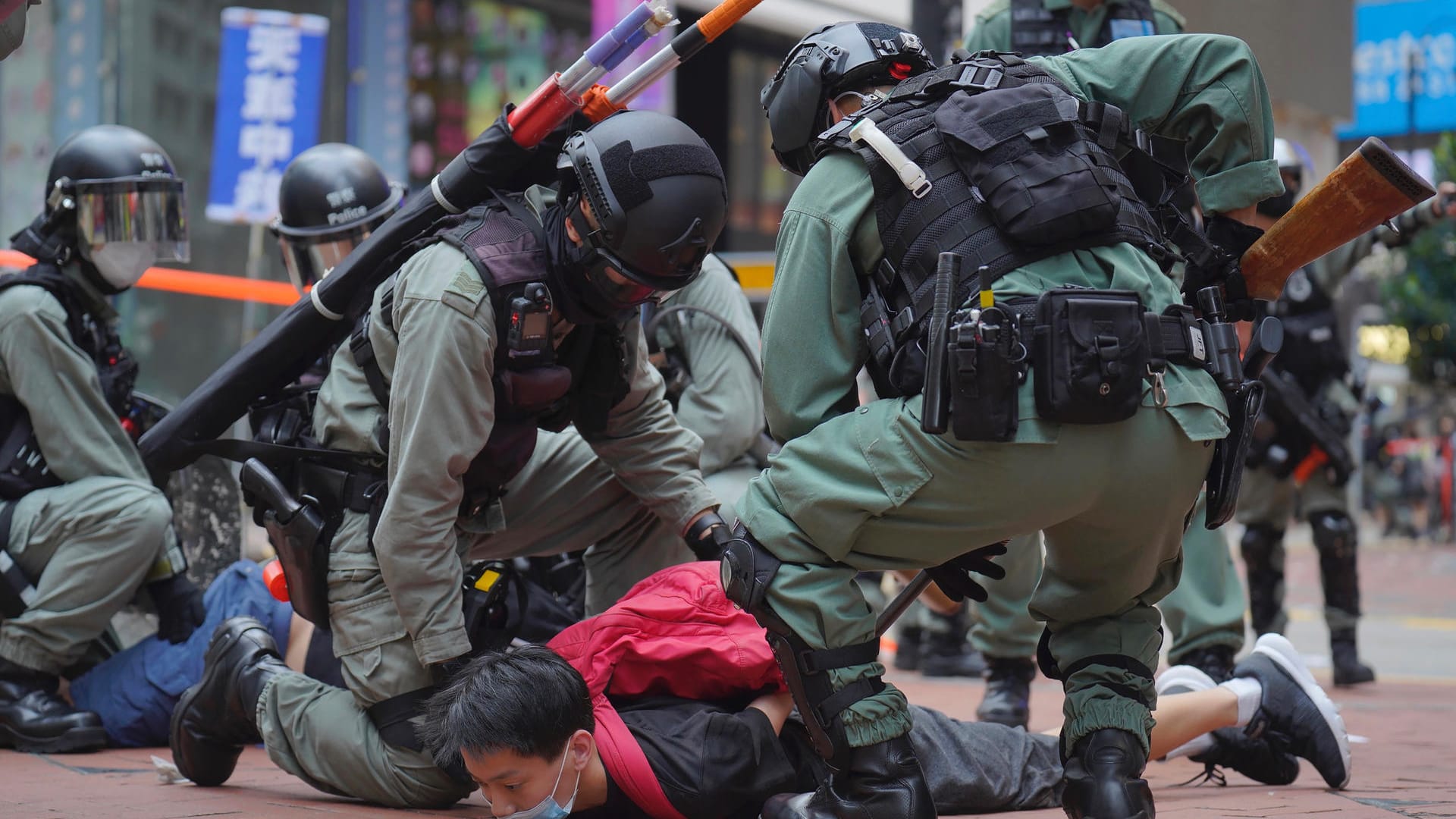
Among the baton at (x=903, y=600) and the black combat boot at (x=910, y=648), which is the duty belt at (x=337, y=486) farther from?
the black combat boot at (x=910, y=648)

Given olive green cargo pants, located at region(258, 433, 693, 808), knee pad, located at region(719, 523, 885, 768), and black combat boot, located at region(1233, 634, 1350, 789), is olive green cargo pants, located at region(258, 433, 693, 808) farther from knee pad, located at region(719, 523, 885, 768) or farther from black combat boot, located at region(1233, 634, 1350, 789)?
black combat boot, located at region(1233, 634, 1350, 789)

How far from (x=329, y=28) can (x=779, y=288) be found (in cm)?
901

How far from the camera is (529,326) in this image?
3.20 m

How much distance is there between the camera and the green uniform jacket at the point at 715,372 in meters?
4.48

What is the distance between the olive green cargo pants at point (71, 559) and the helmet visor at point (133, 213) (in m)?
0.70

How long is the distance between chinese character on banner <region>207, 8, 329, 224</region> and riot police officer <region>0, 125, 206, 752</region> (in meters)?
3.66

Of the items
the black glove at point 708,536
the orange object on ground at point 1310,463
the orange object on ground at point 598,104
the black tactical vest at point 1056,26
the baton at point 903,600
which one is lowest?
the baton at point 903,600

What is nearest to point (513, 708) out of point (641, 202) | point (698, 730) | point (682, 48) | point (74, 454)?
point (698, 730)

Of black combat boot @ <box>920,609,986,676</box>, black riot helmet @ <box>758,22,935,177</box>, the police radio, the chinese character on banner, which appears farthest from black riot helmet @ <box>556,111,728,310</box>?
the chinese character on banner

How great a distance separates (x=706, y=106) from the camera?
13.8 meters

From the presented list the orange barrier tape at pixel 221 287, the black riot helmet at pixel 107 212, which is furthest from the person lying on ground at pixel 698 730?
the orange barrier tape at pixel 221 287

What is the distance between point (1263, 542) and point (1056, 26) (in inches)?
→ 92.6

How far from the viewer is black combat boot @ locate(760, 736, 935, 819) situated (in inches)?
103

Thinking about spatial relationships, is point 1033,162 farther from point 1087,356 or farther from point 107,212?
point 107,212
